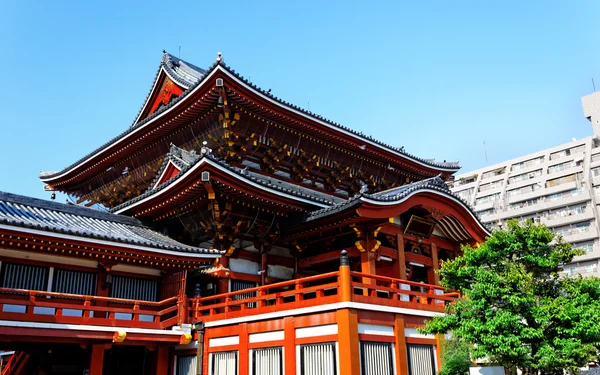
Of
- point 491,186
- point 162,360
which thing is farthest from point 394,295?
point 491,186

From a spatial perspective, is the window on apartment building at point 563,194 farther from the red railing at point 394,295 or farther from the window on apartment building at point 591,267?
the red railing at point 394,295

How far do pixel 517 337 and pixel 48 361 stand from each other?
1441 cm

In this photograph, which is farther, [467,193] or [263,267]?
[467,193]

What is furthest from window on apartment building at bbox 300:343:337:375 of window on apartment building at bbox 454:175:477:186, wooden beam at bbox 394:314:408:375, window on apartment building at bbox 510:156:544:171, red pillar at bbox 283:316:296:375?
window on apartment building at bbox 454:175:477:186

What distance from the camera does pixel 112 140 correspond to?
83.5 feet

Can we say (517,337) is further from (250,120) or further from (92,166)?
(92,166)

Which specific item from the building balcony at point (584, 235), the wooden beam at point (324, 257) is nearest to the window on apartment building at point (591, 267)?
the building balcony at point (584, 235)

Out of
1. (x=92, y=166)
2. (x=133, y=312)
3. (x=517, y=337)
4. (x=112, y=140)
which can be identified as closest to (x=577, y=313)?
(x=517, y=337)

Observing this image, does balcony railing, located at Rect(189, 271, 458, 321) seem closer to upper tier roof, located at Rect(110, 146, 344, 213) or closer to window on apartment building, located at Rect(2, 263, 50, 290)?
upper tier roof, located at Rect(110, 146, 344, 213)

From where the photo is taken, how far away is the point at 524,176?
71.8 metres

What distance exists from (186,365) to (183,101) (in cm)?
1012

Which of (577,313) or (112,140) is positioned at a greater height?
(112,140)

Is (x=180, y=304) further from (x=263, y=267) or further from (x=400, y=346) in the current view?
(x=400, y=346)

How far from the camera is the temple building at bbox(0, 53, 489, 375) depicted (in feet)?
47.7
